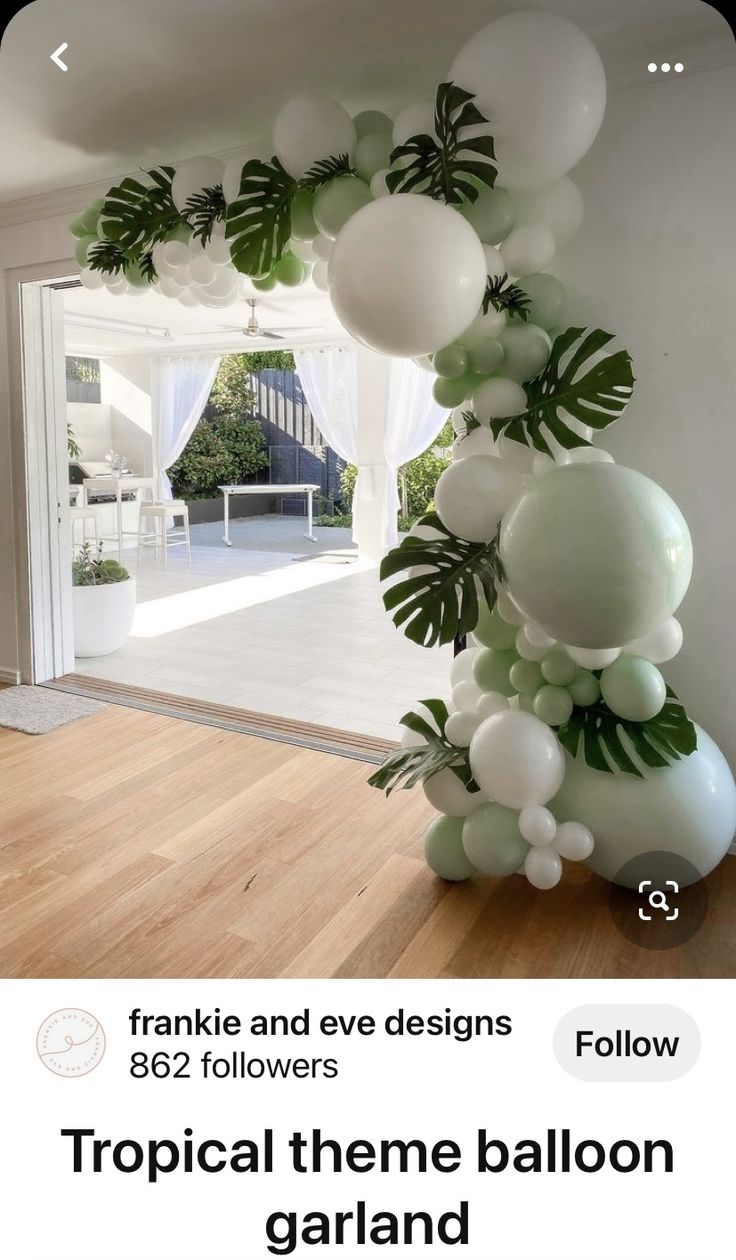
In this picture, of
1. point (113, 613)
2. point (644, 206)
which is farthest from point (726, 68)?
point (113, 613)

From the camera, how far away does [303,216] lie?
6.66 ft

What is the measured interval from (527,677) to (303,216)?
1230 millimetres

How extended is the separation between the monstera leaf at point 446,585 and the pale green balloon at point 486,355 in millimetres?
380

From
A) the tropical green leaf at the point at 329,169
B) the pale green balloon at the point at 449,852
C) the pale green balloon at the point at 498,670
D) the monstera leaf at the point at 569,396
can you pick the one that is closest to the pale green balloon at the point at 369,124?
the tropical green leaf at the point at 329,169

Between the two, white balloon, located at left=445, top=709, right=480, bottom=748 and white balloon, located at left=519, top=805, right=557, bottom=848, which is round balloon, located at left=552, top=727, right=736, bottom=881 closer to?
white balloon, located at left=519, top=805, right=557, bottom=848

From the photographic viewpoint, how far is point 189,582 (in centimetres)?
653

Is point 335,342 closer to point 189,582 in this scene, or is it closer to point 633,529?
point 189,582

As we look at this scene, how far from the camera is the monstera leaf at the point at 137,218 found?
241 centimetres

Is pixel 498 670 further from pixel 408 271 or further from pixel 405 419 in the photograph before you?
pixel 405 419

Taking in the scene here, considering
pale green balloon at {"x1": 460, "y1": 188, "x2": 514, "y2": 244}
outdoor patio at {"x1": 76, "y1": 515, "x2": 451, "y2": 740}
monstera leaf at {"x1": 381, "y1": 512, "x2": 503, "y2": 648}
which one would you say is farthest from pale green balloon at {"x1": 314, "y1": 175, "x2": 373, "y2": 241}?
outdoor patio at {"x1": 76, "y1": 515, "x2": 451, "y2": 740}

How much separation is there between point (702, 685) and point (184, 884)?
1460 mm

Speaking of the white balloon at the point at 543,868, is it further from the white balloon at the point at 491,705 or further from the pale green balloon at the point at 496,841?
the white balloon at the point at 491,705

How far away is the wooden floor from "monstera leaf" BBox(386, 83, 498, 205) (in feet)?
5.16

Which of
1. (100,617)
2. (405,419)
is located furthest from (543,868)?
(405,419)
